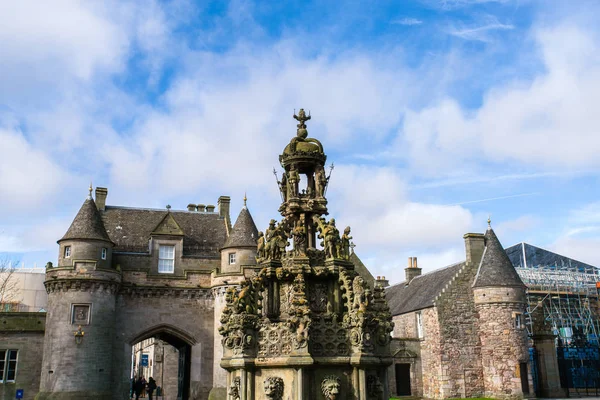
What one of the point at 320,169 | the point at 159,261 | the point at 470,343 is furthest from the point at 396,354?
the point at 320,169

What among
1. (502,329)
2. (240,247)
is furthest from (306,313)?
(502,329)

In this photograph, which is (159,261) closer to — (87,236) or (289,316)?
(87,236)

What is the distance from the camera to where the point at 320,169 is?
459 inches

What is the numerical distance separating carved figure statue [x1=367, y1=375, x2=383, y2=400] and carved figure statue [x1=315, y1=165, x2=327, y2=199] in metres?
3.42

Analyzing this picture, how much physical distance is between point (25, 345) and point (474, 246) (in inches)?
1025

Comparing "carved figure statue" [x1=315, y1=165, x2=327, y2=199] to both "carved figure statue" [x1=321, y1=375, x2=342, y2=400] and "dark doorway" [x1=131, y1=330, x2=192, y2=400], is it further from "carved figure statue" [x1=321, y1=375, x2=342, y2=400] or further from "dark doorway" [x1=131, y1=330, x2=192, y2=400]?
"dark doorway" [x1=131, y1=330, x2=192, y2=400]

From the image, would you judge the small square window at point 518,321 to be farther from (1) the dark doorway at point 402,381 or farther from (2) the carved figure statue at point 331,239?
(2) the carved figure statue at point 331,239

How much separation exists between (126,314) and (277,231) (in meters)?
24.1

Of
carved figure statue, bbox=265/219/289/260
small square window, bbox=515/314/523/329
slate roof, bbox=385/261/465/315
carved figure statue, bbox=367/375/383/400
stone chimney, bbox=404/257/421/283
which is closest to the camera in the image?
carved figure statue, bbox=367/375/383/400

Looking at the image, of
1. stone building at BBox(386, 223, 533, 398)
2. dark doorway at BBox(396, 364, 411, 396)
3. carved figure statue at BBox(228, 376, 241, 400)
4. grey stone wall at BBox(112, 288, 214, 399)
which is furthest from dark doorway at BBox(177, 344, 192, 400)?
carved figure statue at BBox(228, 376, 241, 400)

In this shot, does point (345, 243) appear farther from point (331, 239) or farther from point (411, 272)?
point (411, 272)

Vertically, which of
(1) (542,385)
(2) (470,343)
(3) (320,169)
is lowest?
(1) (542,385)

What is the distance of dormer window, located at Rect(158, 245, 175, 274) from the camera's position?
3466cm

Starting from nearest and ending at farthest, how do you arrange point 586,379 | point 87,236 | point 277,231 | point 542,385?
point 277,231, point 87,236, point 542,385, point 586,379
